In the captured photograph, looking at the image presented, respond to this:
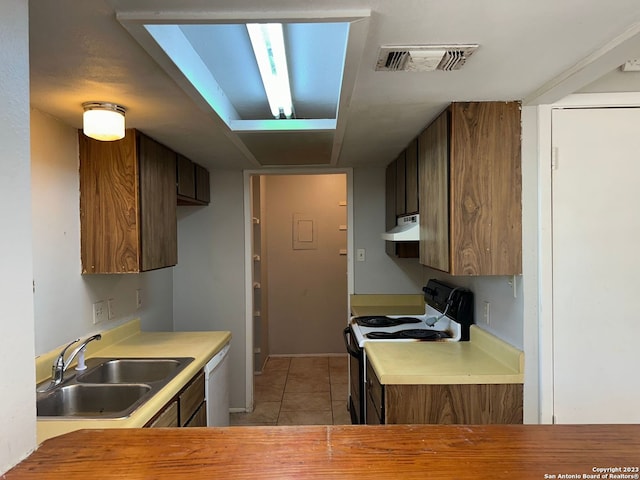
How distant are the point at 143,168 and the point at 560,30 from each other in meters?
1.93

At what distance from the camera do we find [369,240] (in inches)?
134

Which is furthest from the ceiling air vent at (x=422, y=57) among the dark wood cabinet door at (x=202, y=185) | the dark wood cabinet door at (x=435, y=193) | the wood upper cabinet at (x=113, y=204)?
the dark wood cabinet door at (x=202, y=185)

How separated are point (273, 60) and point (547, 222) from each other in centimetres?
129

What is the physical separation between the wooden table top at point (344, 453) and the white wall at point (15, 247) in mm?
96

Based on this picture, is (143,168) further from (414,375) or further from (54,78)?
(414,375)

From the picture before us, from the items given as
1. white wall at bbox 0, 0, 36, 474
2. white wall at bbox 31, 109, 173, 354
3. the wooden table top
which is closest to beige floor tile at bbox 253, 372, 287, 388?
white wall at bbox 31, 109, 173, 354

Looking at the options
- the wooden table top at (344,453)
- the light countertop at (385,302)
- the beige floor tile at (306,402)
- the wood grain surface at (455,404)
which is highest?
the wooden table top at (344,453)

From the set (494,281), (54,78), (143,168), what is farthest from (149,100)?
(494,281)

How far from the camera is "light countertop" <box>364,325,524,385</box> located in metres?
1.73

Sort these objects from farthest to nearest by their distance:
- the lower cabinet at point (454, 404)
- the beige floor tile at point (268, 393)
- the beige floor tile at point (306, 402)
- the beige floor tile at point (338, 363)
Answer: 1. the beige floor tile at point (338, 363)
2. the beige floor tile at point (268, 393)
3. the beige floor tile at point (306, 402)
4. the lower cabinet at point (454, 404)

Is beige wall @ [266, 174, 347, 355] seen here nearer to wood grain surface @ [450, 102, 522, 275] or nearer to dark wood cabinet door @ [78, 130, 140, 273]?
dark wood cabinet door @ [78, 130, 140, 273]

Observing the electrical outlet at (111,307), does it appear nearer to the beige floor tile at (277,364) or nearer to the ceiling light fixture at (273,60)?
the ceiling light fixture at (273,60)

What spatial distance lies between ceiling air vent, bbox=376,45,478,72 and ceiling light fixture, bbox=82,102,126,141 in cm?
110

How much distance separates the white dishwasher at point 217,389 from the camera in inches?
88.6
